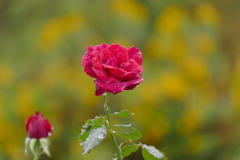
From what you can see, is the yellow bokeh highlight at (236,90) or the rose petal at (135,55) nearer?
the rose petal at (135,55)

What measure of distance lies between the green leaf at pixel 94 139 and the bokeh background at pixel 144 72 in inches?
55.5

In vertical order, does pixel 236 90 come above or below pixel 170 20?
below

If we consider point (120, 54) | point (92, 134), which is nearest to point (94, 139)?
point (92, 134)

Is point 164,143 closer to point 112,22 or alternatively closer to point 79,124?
point 79,124

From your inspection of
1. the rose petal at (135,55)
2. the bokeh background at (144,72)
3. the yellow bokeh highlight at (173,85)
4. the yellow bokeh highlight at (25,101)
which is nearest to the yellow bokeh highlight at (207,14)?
the bokeh background at (144,72)

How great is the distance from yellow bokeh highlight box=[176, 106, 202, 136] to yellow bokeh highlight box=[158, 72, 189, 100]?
80 millimetres

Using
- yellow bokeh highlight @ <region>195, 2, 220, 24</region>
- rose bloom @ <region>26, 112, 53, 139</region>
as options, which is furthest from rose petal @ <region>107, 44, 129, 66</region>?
yellow bokeh highlight @ <region>195, 2, 220, 24</region>

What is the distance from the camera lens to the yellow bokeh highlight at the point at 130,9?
2795mm

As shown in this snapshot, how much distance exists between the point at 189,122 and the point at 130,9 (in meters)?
0.55

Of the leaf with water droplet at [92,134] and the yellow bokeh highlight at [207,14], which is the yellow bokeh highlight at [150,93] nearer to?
the yellow bokeh highlight at [207,14]

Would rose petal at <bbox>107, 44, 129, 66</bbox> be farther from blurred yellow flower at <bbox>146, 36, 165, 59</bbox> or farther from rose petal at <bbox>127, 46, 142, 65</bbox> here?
blurred yellow flower at <bbox>146, 36, 165, 59</bbox>

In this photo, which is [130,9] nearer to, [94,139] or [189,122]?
[189,122]

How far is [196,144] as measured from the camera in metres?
2.51

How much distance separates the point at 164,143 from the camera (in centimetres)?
254
